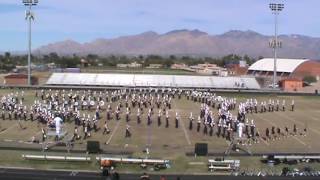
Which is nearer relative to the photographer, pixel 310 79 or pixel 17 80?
pixel 17 80

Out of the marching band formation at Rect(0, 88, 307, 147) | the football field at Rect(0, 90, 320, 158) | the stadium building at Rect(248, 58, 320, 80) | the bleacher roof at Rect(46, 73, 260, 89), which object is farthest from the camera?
the stadium building at Rect(248, 58, 320, 80)

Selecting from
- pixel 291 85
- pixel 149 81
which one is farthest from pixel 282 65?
pixel 149 81

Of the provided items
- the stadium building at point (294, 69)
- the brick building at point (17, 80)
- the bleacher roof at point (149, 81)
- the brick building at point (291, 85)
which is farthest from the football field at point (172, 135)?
the stadium building at point (294, 69)

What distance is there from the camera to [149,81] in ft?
261

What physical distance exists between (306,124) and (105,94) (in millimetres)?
21854

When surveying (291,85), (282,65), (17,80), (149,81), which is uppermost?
(282,65)

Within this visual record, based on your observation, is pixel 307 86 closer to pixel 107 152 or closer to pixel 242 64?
pixel 242 64

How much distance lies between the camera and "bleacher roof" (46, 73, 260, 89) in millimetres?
77450

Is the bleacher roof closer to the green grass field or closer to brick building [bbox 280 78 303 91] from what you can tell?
brick building [bbox 280 78 303 91]

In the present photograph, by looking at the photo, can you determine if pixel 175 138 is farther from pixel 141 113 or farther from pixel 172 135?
pixel 141 113

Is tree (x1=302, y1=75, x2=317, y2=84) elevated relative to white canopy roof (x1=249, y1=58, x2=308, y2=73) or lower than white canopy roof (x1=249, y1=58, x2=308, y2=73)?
lower

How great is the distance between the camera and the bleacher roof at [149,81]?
254 feet

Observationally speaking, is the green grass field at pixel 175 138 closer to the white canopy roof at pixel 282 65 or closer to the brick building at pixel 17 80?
the brick building at pixel 17 80

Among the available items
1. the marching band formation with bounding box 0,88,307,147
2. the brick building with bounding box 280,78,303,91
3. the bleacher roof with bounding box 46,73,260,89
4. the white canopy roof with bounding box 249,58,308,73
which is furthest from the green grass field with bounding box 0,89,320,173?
the white canopy roof with bounding box 249,58,308,73
